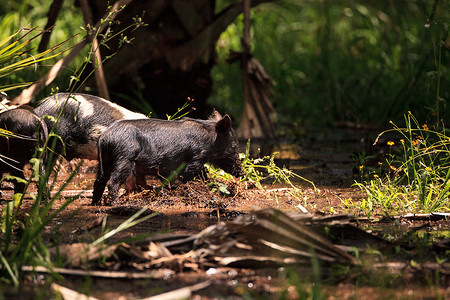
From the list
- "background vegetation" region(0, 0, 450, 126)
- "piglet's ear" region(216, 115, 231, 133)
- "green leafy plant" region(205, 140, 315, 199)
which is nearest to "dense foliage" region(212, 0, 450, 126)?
"background vegetation" region(0, 0, 450, 126)

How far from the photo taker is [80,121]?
5824 mm

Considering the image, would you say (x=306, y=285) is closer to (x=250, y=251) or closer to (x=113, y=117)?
(x=250, y=251)

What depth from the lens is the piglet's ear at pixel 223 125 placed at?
5.70 meters

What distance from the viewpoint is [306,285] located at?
10.0 feet

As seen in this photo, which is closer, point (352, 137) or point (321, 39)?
point (352, 137)

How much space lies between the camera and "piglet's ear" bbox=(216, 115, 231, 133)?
5.70m

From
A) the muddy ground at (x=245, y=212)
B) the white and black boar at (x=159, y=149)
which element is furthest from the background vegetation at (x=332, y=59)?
the white and black boar at (x=159, y=149)

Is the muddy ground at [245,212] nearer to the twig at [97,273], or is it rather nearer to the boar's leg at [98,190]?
the twig at [97,273]

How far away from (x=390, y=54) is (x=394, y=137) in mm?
2987

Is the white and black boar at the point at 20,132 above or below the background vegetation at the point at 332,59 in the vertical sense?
above

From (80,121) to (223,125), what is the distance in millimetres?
1236

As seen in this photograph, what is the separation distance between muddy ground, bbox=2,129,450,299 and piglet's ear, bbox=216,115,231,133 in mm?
490

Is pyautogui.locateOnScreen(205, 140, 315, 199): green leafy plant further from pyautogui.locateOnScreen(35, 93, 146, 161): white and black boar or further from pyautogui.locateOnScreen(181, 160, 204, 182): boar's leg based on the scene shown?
pyautogui.locateOnScreen(35, 93, 146, 161): white and black boar

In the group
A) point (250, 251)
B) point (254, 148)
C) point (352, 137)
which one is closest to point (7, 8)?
point (254, 148)
